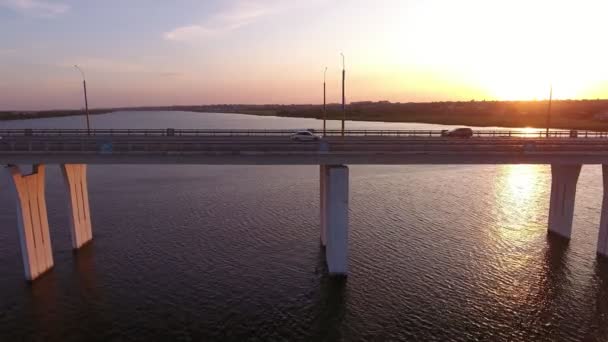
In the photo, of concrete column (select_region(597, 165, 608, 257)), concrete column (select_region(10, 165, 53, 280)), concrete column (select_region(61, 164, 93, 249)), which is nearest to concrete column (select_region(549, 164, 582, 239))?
concrete column (select_region(597, 165, 608, 257))

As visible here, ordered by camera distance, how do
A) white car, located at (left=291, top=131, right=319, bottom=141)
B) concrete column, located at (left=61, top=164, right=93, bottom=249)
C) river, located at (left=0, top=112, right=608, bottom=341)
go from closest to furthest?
1. river, located at (left=0, top=112, right=608, bottom=341)
2. concrete column, located at (left=61, top=164, right=93, bottom=249)
3. white car, located at (left=291, top=131, right=319, bottom=141)

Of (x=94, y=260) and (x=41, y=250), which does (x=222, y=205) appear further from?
(x=41, y=250)

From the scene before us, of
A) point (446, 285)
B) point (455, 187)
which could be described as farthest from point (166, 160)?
point (455, 187)

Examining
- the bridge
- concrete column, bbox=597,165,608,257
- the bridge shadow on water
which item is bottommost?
the bridge shadow on water

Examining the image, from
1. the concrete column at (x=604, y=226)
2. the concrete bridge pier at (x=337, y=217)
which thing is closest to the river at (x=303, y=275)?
the concrete column at (x=604, y=226)

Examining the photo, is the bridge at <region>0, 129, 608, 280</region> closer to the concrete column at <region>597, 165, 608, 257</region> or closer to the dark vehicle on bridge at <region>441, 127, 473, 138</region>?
the concrete column at <region>597, 165, 608, 257</region>
